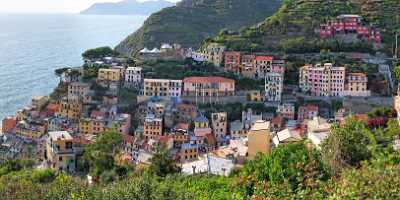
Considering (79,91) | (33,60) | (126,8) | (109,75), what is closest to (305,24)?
(109,75)

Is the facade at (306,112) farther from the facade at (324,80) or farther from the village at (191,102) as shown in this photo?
the facade at (324,80)

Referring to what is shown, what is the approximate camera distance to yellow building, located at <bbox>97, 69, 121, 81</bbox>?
2609 centimetres

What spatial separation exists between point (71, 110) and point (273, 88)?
7893mm

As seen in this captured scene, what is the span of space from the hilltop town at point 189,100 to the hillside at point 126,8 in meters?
148

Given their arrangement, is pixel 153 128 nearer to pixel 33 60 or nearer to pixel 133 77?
pixel 133 77

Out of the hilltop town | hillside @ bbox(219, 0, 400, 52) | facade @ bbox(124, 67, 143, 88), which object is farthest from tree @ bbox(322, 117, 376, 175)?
hillside @ bbox(219, 0, 400, 52)

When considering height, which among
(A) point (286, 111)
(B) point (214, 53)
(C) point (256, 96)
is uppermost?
(B) point (214, 53)

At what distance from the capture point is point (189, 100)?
25.5 m

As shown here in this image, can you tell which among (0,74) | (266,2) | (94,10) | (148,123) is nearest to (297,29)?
(148,123)

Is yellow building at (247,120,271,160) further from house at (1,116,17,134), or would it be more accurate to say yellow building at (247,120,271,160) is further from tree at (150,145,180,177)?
house at (1,116,17,134)

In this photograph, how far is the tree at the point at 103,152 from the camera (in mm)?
17875

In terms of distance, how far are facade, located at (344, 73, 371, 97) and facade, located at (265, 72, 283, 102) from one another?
8.59ft

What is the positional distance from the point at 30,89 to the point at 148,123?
1559 cm

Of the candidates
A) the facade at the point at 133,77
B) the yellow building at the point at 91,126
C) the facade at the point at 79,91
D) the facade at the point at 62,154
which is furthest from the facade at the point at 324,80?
the facade at the point at 62,154
